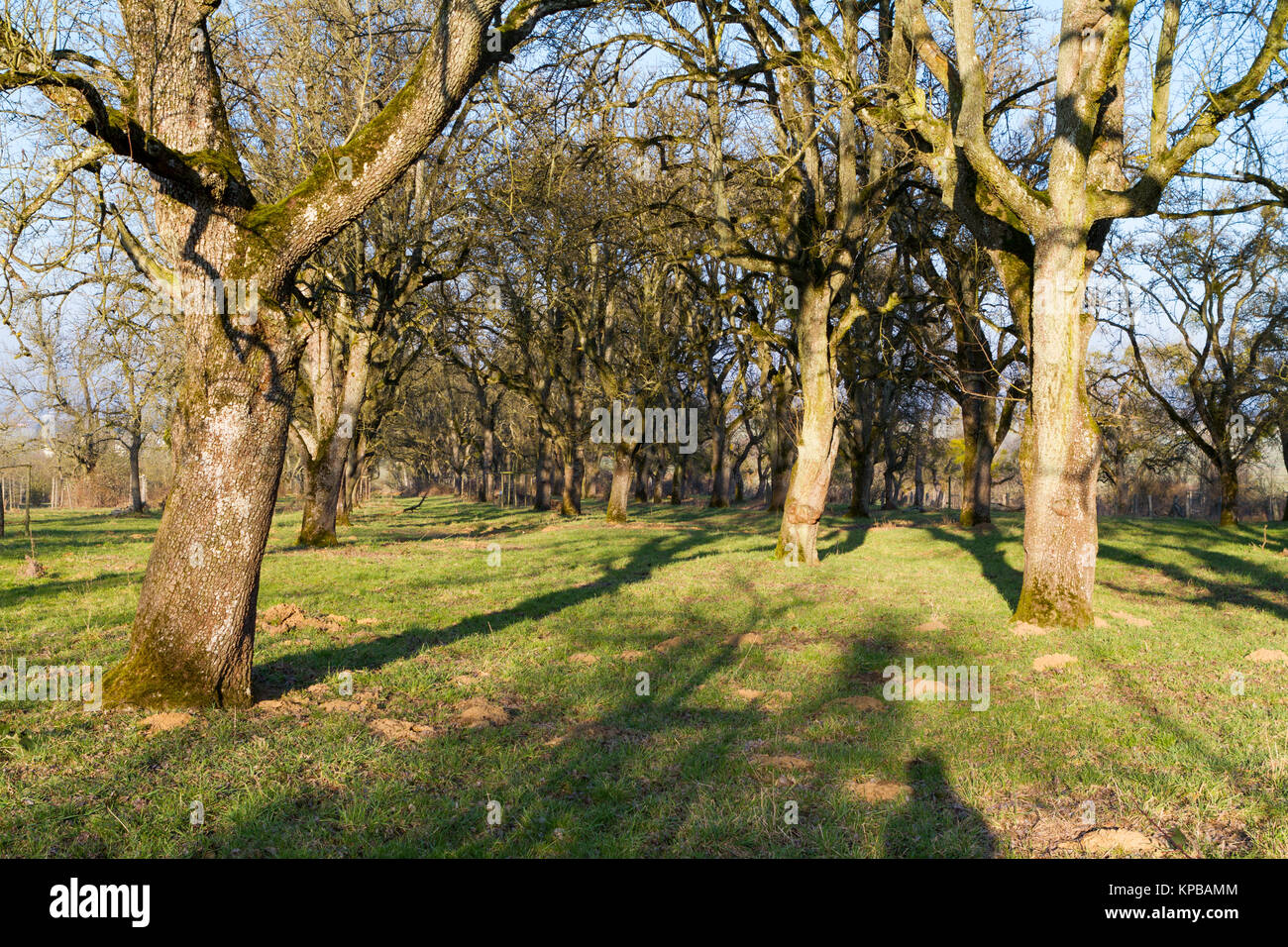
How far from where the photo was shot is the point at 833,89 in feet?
40.7

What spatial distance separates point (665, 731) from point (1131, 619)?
669 cm

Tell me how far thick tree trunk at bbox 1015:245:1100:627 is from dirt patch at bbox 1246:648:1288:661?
1.49 metres

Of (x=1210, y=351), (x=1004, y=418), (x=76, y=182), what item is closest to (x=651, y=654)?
(x=76, y=182)

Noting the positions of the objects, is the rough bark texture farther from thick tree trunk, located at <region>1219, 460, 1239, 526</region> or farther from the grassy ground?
thick tree trunk, located at <region>1219, 460, 1239, 526</region>

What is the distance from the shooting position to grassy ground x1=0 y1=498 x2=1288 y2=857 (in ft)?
12.4

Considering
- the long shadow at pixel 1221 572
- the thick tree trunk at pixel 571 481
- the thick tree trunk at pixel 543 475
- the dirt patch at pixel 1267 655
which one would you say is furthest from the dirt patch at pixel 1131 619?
the thick tree trunk at pixel 543 475

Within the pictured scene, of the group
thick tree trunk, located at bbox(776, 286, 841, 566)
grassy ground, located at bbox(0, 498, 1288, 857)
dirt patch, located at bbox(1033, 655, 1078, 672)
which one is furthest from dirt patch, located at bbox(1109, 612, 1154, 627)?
thick tree trunk, located at bbox(776, 286, 841, 566)

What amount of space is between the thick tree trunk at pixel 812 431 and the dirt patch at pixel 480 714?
8795mm

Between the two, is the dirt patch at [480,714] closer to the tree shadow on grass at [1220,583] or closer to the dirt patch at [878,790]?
the dirt patch at [878,790]

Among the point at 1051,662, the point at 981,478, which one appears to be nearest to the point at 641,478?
the point at 981,478

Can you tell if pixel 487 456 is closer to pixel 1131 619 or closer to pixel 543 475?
pixel 543 475

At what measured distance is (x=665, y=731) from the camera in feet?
17.8
